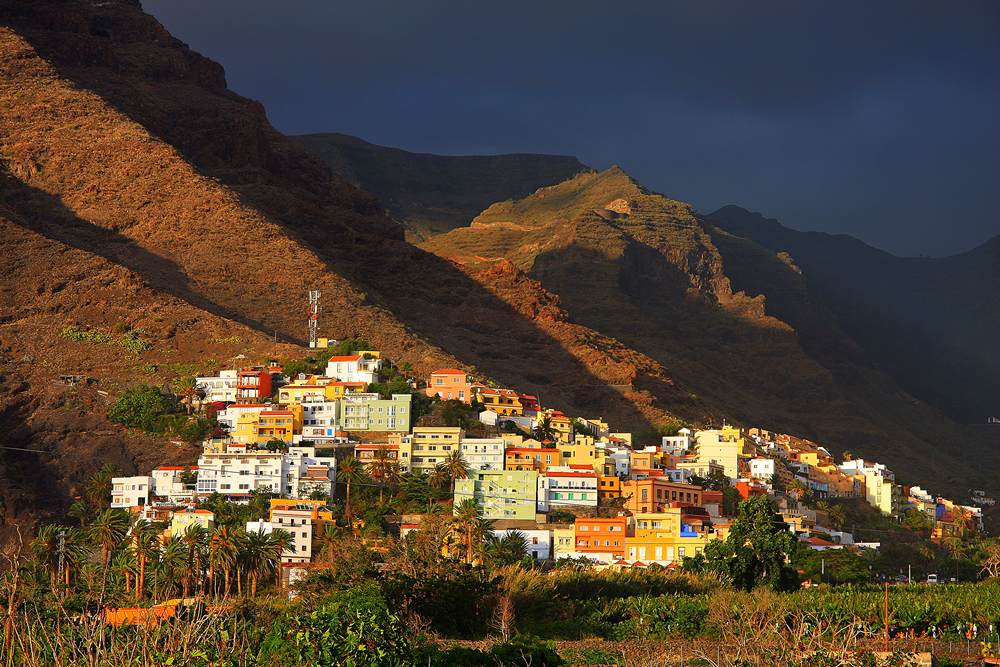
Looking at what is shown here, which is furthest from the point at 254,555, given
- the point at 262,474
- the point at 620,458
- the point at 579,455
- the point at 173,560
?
the point at 620,458

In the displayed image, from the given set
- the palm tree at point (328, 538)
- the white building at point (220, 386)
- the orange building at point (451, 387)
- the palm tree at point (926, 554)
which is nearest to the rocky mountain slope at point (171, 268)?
the white building at point (220, 386)

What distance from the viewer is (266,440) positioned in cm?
8862

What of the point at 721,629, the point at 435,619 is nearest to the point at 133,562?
the point at 435,619

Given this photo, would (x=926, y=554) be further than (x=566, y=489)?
Yes

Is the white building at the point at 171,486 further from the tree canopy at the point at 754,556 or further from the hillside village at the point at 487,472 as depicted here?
the tree canopy at the point at 754,556

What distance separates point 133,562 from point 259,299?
7516cm

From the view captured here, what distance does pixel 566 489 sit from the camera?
3260 inches

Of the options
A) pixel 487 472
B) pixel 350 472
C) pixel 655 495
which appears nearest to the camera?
pixel 350 472

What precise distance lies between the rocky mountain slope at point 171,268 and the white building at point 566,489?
26.3m

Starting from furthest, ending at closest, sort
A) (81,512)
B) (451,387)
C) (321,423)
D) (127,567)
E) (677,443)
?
(677,443) < (451,387) < (321,423) < (81,512) < (127,567)

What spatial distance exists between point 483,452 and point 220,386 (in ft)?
84.1

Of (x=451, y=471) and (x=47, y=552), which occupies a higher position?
(x=451, y=471)

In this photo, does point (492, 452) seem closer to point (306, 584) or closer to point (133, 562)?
point (133, 562)

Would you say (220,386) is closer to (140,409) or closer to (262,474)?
(140,409)
